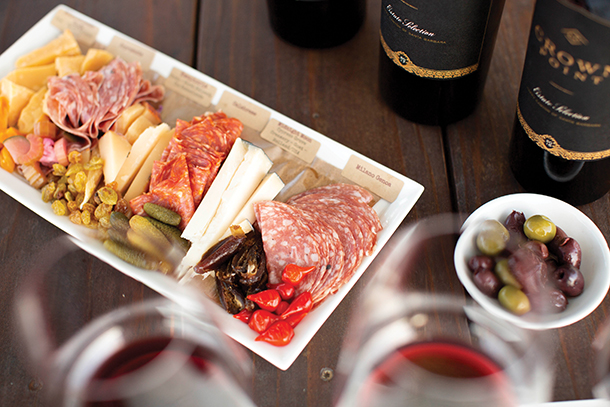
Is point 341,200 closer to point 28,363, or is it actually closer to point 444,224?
point 444,224

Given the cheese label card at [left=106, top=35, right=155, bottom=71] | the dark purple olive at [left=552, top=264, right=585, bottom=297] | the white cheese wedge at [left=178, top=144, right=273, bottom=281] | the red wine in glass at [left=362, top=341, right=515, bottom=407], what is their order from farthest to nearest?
the cheese label card at [left=106, top=35, right=155, bottom=71] → the white cheese wedge at [left=178, top=144, right=273, bottom=281] → the dark purple olive at [left=552, top=264, right=585, bottom=297] → the red wine in glass at [left=362, top=341, right=515, bottom=407]

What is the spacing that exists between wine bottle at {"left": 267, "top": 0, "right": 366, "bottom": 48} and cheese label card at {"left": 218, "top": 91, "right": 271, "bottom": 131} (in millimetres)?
185

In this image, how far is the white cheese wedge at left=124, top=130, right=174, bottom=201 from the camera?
74 centimetres

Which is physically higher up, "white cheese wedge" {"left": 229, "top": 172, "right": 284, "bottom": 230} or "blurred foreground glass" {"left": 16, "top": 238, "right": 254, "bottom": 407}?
"blurred foreground glass" {"left": 16, "top": 238, "right": 254, "bottom": 407}

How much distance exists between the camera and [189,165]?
0.70 metres

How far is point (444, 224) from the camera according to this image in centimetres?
71

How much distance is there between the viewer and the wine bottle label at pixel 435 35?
56 cm

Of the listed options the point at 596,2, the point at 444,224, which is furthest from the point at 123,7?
the point at 596,2

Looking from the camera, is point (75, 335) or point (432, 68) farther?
point (432, 68)

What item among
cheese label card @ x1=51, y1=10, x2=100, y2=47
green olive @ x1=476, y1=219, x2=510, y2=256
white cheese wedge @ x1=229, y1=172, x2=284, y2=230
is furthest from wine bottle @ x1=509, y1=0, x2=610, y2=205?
cheese label card @ x1=51, y1=10, x2=100, y2=47

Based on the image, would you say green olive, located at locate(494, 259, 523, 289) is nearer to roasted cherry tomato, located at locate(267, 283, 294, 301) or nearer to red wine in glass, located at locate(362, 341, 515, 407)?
red wine in glass, located at locate(362, 341, 515, 407)

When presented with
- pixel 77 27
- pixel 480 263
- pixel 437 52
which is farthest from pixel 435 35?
pixel 77 27

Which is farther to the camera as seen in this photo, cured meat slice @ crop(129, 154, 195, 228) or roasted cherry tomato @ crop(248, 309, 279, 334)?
cured meat slice @ crop(129, 154, 195, 228)

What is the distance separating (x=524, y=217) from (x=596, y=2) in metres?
0.27
